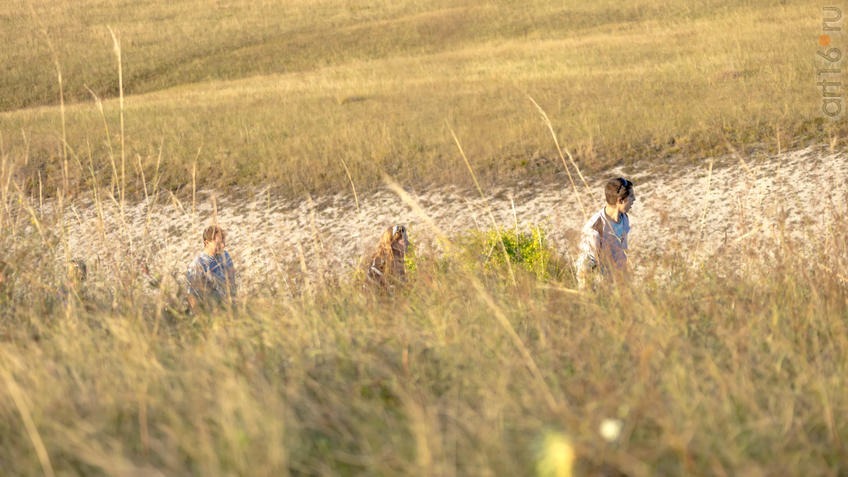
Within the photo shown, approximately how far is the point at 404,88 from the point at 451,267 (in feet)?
73.1

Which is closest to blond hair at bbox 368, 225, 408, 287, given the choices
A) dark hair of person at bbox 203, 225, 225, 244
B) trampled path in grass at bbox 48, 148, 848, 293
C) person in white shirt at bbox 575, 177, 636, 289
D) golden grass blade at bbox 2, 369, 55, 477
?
dark hair of person at bbox 203, 225, 225, 244

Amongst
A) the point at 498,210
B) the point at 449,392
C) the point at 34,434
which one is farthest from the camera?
the point at 498,210

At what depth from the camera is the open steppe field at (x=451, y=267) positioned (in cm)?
205

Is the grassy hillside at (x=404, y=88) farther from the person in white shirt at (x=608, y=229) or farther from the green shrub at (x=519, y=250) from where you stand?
the person in white shirt at (x=608, y=229)

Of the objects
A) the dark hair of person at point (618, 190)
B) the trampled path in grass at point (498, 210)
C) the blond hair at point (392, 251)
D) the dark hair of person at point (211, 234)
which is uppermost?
the dark hair of person at point (211, 234)

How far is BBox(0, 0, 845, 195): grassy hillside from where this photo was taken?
1631 cm

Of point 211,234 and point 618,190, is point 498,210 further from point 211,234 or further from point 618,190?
point 211,234

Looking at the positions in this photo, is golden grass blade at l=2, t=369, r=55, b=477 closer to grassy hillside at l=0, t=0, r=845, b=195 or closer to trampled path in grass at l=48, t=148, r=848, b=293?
grassy hillside at l=0, t=0, r=845, b=195

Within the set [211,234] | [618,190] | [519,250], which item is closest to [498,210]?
[519,250]

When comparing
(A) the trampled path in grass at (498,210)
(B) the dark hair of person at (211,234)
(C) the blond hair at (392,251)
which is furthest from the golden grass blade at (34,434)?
(A) the trampled path in grass at (498,210)

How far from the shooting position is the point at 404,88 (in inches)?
1038

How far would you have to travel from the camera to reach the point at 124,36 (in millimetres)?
45656

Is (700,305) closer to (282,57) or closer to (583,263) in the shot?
(583,263)

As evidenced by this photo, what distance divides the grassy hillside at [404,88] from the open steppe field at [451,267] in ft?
0.58
